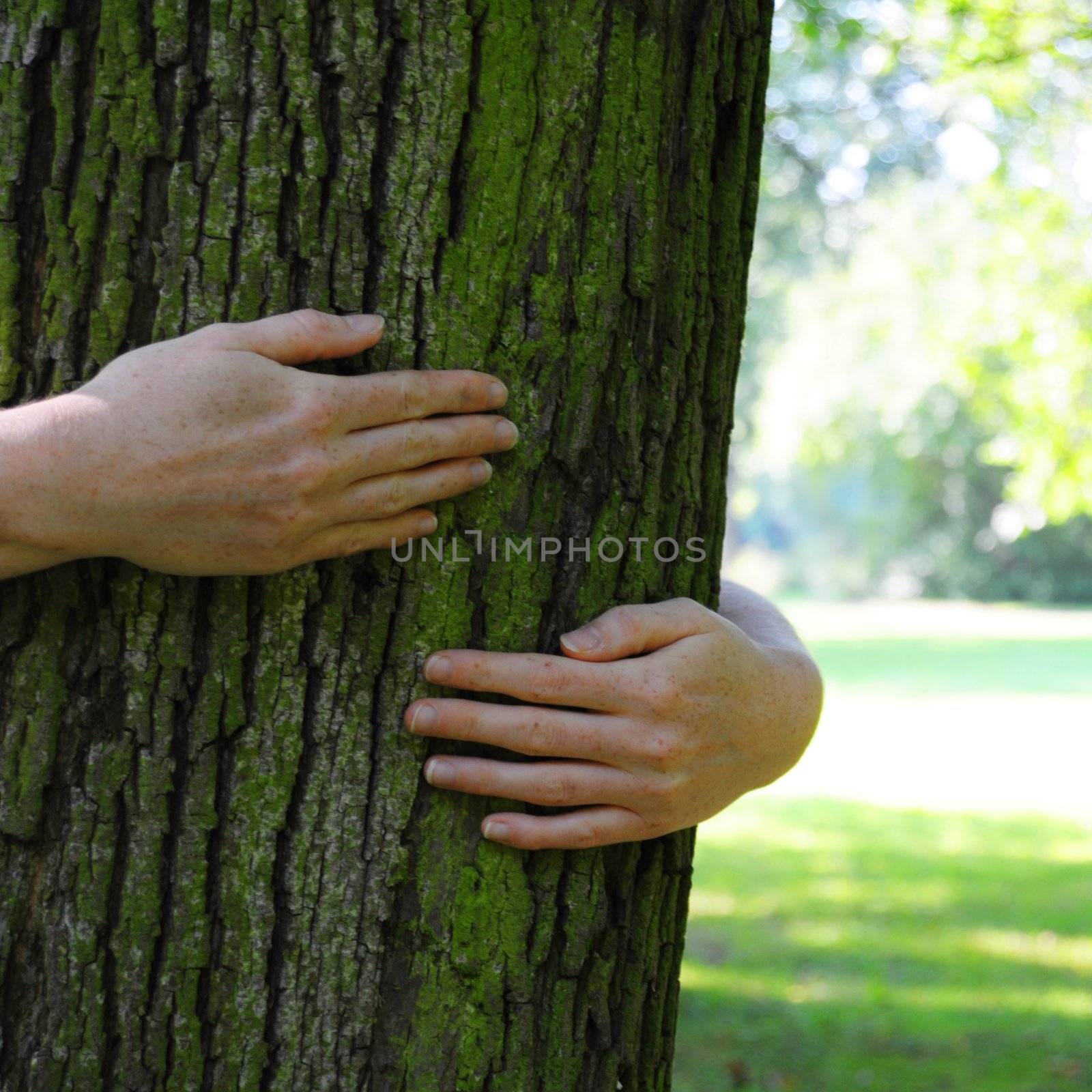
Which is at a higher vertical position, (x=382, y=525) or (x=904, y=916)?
(x=382, y=525)

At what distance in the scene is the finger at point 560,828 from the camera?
5.35 feet

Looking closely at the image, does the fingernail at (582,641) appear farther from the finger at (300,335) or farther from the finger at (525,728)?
the finger at (300,335)

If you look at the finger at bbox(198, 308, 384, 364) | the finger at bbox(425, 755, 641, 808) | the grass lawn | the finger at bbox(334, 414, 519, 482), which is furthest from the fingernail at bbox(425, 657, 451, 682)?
the grass lawn

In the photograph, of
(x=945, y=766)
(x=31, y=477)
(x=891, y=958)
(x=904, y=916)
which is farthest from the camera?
(x=945, y=766)

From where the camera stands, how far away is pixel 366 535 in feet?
5.13

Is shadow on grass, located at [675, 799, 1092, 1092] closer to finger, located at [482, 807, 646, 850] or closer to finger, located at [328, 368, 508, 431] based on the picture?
finger, located at [482, 807, 646, 850]

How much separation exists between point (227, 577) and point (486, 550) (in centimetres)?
35

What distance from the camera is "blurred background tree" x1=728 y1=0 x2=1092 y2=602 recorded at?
8.30m

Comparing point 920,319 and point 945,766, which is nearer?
point 945,766

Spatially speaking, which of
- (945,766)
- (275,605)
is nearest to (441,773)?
(275,605)

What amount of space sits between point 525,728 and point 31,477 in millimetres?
687

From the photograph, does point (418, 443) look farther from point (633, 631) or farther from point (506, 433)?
point (633, 631)

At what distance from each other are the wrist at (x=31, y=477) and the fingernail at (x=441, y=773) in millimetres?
545

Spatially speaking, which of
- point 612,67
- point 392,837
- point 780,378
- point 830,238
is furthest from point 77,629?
point 780,378
